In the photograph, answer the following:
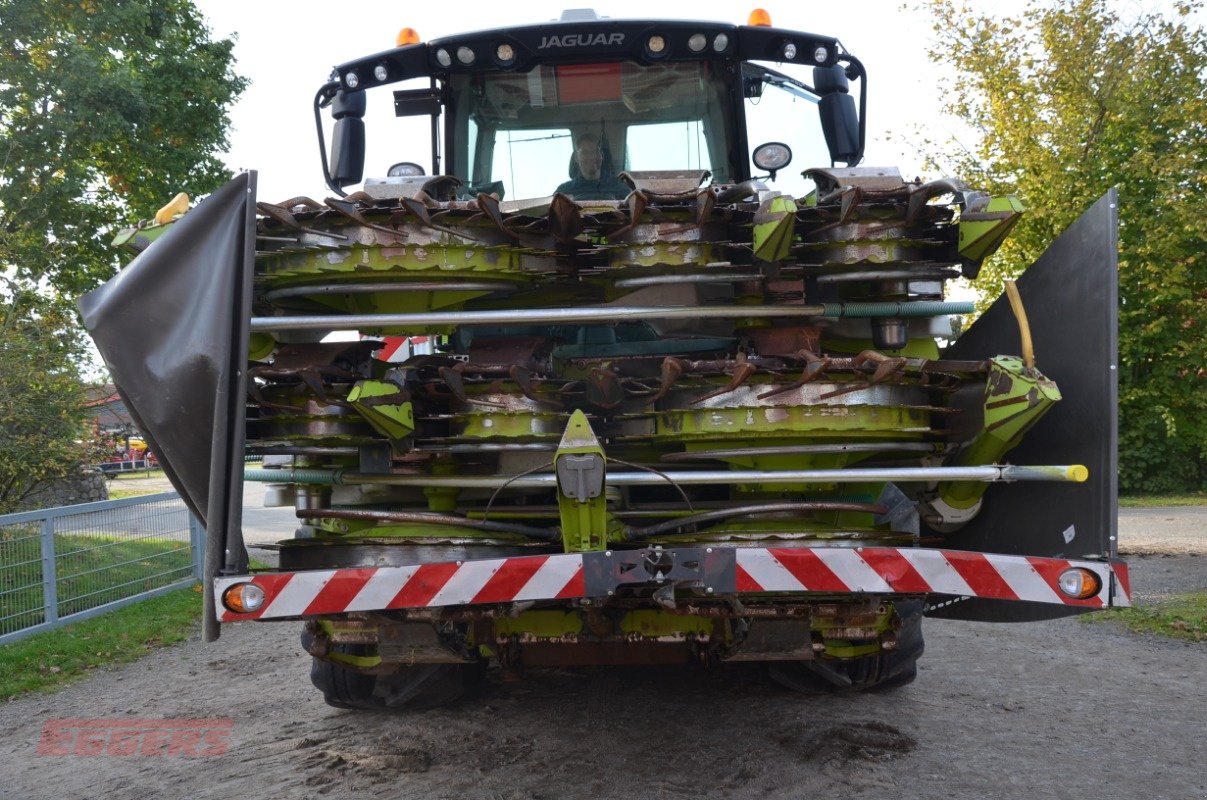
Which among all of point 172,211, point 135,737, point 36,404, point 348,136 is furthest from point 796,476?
point 36,404

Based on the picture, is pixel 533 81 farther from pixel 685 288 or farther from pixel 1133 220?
pixel 1133 220

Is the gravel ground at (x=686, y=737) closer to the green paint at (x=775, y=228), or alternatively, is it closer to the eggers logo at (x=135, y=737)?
the eggers logo at (x=135, y=737)

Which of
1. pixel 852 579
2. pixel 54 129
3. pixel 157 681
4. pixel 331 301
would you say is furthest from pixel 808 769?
pixel 54 129

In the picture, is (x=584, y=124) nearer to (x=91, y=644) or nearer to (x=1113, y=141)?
(x=91, y=644)

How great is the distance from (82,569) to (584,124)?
5.55 metres

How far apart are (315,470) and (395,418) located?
29.3 inches

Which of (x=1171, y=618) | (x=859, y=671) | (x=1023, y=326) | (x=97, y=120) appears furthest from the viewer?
(x=97, y=120)

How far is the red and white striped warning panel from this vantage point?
11.1 ft

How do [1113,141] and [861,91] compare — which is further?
[1113,141]

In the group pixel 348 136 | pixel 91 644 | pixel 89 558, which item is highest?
pixel 348 136

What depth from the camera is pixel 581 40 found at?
528cm

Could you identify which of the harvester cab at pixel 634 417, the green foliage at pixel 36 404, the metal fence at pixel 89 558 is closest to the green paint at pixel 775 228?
the harvester cab at pixel 634 417

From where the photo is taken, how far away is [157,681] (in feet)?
21.7

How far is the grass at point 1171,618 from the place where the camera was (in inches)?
274
